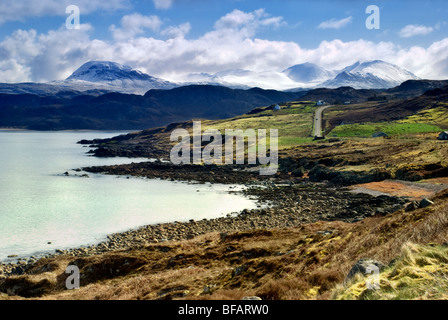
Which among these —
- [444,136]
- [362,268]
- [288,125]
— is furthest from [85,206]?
[288,125]

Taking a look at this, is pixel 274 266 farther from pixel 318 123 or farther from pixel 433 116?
pixel 318 123

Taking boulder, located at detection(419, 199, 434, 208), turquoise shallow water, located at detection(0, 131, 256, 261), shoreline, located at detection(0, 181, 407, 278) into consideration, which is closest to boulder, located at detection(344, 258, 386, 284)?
boulder, located at detection(419, 199, 434, 208)

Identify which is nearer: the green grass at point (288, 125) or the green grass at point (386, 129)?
the green grass at point (386, 129)

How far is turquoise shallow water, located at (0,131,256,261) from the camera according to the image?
97.9 feet

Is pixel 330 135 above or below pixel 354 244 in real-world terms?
above

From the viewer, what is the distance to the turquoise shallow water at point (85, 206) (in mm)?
29828

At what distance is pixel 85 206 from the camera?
41906 mm

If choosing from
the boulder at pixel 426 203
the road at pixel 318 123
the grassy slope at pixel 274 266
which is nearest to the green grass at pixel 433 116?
the road at pixel 318 123

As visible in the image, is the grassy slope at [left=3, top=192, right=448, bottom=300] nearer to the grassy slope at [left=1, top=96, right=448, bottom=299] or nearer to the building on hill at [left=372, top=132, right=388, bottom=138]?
the grassy slope at [left=1, top=96, right=448, bottom=299]

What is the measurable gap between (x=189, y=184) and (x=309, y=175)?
2121 cm

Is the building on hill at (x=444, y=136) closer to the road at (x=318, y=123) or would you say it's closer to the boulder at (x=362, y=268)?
the road at (x=318, y=123)
